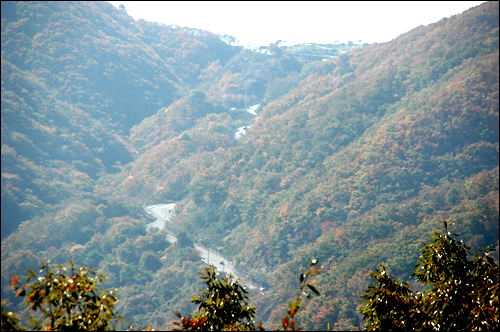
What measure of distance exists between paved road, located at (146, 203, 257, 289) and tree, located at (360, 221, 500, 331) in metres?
33.4

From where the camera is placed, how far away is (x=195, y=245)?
52125mm

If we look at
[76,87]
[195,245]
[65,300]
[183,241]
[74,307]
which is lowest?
[195,245]

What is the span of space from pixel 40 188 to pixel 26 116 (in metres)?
19.5

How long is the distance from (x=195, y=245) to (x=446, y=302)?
4916 centimetres

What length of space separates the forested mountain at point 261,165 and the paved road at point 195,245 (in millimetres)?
1664

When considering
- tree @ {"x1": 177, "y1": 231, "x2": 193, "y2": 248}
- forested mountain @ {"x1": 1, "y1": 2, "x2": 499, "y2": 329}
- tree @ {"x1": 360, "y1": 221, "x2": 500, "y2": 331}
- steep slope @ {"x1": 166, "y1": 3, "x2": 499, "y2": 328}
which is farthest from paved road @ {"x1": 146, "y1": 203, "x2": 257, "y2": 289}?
tree @ {"x1": 360, "y1": 221, "x2": 500, "y2": 331}

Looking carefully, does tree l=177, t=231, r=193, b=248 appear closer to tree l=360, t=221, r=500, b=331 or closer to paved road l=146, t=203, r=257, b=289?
paved road l=146, t=203, r=257, b=289

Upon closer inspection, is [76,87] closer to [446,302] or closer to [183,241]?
[183,241]

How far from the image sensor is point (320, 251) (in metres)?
37.7

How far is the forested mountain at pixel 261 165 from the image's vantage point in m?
38.2

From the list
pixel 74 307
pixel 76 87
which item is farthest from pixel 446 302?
pixel 76 87

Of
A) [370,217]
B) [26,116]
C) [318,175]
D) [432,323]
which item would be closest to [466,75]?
[318,175]

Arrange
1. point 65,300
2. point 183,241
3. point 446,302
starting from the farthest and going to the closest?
point 183,241 < point 446,302 < point 65,300

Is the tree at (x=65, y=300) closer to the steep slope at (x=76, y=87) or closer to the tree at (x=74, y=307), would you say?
the tree at (x=74, y=307)
